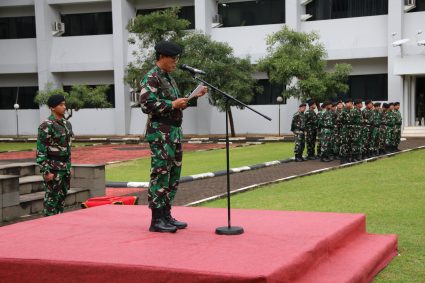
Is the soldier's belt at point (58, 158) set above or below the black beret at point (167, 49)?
below

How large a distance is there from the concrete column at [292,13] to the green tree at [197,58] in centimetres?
293

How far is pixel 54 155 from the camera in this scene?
24.3 ft

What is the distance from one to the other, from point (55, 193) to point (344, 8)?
2465cm

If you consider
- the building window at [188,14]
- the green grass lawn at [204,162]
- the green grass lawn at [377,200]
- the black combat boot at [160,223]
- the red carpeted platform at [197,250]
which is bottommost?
the green grass lawn at [204,162]

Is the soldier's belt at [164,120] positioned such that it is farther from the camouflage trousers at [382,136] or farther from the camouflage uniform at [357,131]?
the camouflage trousers at [382,136]

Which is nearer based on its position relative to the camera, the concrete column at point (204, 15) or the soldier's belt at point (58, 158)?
Answer: the soldier's belt at point (58, 158)

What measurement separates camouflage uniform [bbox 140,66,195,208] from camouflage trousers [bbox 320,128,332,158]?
36.1 feet

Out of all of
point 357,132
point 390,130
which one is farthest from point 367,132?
point 390,130

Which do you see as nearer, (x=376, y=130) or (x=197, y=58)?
(x=376, y=130)

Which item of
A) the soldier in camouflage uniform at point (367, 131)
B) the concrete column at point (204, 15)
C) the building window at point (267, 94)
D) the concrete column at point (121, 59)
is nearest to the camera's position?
the soldier in camouflage uniform at point (367, 131)

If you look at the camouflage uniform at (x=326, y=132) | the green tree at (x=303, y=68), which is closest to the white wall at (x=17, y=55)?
the green tree at (x=303, y=68)

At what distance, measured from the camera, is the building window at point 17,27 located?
3600cm

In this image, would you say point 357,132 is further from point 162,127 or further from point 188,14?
point 188,14

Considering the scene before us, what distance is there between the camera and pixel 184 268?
419cm
